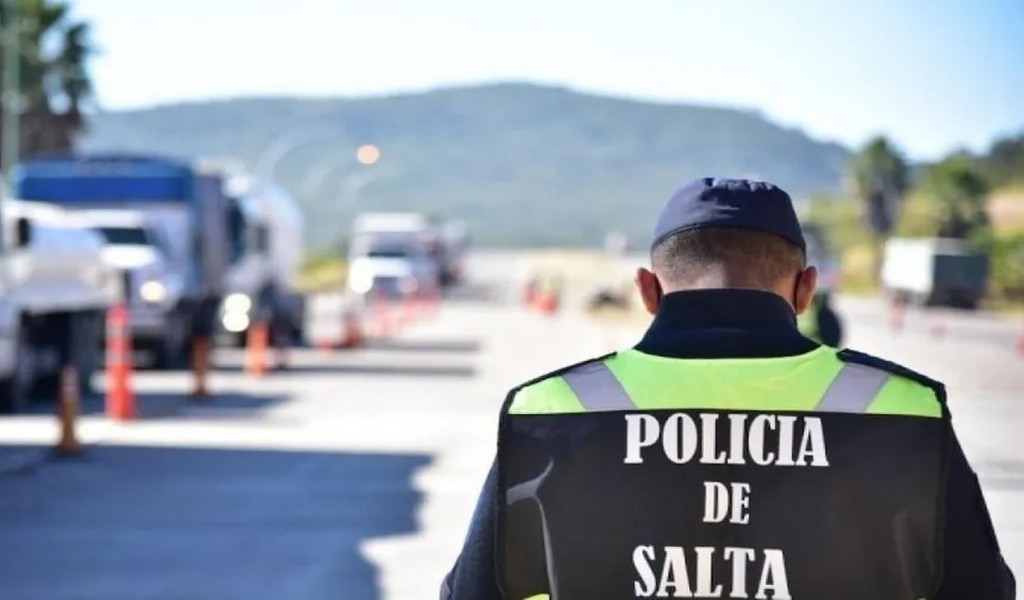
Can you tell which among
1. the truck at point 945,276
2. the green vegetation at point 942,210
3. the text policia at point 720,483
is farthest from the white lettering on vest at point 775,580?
the green vegetation at point 942,210

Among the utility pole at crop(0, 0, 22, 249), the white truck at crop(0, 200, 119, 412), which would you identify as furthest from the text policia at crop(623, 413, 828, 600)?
the utility pole at crop(0, 0, 22, 249)

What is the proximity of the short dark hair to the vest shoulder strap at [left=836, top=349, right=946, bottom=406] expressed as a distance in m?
0.18

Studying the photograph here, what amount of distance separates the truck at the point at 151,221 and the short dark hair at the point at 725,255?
26.0 meters

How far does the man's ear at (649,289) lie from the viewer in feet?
12.3

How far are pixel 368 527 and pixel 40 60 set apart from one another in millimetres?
54676

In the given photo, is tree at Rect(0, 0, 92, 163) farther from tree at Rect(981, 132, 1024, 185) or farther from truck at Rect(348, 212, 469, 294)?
tree at Rect(981, 132, 1024, 185)

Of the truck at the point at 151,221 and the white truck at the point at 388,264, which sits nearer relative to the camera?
the truck at the point at 151,221

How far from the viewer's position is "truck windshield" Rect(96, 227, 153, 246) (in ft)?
99.2

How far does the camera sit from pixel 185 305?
31.1m

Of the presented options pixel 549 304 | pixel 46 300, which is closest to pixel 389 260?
pixel 549 304

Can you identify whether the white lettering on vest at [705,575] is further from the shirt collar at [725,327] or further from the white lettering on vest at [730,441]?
the shirt collar at [725,327]

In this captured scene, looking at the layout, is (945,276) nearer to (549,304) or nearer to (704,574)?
(549,304)

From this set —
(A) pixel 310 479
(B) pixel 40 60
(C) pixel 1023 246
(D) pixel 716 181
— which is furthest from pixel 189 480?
(C) pixel 1023 246

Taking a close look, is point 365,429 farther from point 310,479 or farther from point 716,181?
point 716,181
